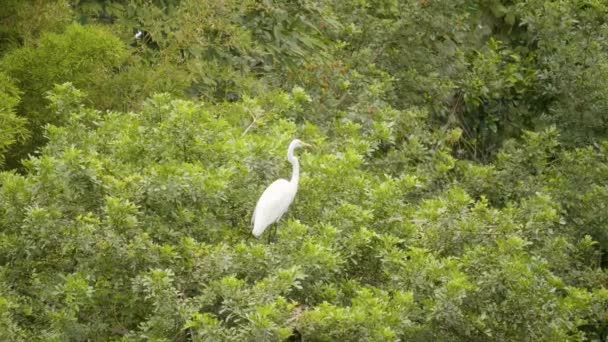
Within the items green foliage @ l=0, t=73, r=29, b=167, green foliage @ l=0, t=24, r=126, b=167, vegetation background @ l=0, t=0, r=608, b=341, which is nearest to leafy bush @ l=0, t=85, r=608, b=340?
vegetation background @ l=0, t=0, r=608, b=341

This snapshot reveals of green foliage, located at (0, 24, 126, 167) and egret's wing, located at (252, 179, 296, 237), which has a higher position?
egret's wing, located at (252, 179, 296, 237)

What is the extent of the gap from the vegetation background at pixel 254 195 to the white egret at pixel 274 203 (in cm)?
10

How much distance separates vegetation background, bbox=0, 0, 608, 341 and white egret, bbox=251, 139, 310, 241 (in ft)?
0.33

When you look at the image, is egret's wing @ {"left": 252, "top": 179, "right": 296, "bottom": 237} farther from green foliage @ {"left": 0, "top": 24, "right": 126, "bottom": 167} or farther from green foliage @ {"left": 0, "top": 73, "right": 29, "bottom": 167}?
green foliage @ {"left": 0, "top": 24, "right": 126, "bottom": 167}

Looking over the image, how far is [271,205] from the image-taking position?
5.19 meters

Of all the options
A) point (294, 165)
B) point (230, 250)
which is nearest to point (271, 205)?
point (230, 250)

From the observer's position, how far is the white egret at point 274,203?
521cm

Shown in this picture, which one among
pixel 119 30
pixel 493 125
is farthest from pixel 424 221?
pixel 493 125

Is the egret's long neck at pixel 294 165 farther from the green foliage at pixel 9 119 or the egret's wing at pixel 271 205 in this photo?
the green foliage at pixel 9 119

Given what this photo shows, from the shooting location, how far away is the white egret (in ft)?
17.1

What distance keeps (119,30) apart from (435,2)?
2.79m

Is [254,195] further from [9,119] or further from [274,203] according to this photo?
[9,119]

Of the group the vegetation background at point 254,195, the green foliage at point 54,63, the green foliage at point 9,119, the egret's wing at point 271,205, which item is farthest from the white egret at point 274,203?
the green foliage at point 54,63

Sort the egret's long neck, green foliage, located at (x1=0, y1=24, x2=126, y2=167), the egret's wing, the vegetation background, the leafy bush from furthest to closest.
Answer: green foliage, located at (x1=0, y1=24, x2=126, y2=167)
the egret's long neck
the egret's wing
the vegetation background
the leafy bush
